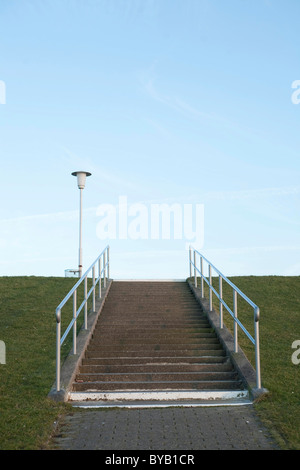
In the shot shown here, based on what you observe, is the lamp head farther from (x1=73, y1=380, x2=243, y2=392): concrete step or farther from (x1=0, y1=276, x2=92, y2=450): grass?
(x1=73, y1=380, x2=243, y2=392): concrete step

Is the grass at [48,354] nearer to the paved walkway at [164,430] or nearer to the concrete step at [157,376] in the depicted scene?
the paved walkway at [164,430]

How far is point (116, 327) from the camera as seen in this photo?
32.9 ft

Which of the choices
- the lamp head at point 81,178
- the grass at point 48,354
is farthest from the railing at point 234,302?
the lamp head at point 81,178

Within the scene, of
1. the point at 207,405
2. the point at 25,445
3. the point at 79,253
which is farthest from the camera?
the point at 79,253

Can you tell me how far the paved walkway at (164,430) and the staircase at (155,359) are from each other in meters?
0.76

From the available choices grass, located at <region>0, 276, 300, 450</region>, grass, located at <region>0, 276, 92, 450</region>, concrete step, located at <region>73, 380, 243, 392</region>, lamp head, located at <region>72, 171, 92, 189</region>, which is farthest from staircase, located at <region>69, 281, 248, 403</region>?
lamp head, located at <region>72, 171, 92, 189</region>

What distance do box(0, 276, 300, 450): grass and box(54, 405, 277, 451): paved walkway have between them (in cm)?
21

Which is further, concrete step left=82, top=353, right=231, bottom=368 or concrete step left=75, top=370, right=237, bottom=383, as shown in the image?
concrete step left=82, top=353, right=231, bottom=368

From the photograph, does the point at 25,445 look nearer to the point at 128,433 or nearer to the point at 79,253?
the point at 128,433

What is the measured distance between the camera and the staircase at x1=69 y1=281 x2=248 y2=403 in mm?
6844

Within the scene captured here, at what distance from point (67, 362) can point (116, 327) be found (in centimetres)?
246

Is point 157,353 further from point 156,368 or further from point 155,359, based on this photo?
point 156,368

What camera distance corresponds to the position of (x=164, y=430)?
17.0 ft

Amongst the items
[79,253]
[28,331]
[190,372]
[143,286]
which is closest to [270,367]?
[190,372]
